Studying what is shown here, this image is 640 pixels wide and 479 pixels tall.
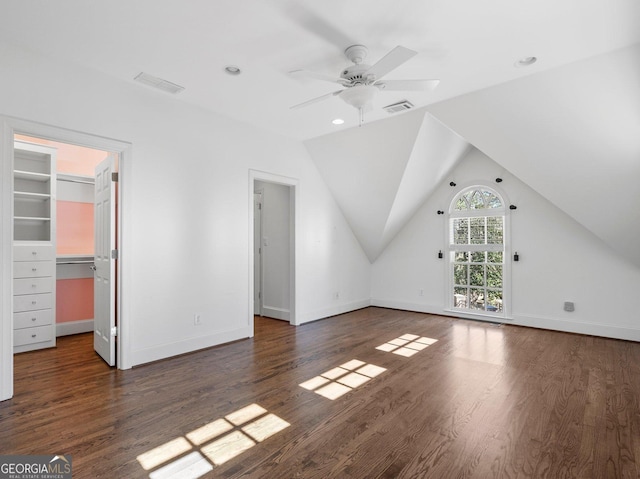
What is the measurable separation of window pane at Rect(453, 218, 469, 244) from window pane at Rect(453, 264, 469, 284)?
393 mm

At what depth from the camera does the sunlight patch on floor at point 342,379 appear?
2.86 metres

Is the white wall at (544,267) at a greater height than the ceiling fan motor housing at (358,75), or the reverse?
the ceiling fan motor housing at (358,75)

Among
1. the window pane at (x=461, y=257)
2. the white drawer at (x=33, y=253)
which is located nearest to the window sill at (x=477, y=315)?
the window pane at (x=461, y=257)

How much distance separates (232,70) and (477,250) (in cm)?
435

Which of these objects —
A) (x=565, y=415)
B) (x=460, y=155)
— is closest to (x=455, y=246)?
(x=460, y=155)

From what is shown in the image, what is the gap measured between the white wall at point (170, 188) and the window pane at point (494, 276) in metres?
3.44

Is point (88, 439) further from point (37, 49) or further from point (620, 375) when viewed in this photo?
point (620, 375)

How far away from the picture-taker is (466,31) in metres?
2.54

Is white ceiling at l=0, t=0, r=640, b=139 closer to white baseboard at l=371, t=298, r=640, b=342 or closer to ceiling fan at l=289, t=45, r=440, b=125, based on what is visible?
ceiling fan at l=289, t=45, r=440, b=125

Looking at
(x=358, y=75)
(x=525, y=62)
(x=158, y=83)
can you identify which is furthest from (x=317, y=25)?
(x=525, y=62)

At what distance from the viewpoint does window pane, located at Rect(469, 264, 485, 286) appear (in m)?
5.44

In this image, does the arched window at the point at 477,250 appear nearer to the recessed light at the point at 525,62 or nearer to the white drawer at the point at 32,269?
the recessed light at the point at 525,62

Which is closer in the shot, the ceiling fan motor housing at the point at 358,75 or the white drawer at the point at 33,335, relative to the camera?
the ceiling fan motor housing at the point at 358,75

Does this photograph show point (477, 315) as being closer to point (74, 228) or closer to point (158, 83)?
point (158, 83)
